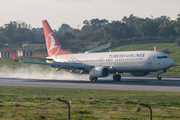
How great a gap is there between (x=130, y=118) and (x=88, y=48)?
11457 centimetres

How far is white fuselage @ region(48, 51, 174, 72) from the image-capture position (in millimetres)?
43000

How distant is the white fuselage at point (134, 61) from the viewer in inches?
1693

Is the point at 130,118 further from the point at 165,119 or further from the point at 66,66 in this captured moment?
the point at 66,66

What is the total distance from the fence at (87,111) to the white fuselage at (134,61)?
839 inches

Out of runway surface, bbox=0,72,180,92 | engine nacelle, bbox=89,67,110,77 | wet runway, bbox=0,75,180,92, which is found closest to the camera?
wet runway, bbox=0,75,180,92

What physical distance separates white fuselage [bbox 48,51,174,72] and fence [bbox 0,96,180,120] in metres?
21.3

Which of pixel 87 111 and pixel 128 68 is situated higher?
pixel 128 68

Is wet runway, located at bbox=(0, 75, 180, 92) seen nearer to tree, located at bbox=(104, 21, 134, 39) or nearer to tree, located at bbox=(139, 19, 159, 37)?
tree, located at bbox=(139, 19, 159, 37)

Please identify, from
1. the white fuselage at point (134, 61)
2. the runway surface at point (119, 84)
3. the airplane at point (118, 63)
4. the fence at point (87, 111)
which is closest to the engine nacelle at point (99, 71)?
the airplane at point (118, 63)

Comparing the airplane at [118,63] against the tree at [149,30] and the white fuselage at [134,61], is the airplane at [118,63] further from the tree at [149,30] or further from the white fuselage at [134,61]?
the tree at [149,30]

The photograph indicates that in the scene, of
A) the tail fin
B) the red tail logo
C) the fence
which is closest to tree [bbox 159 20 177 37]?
the tail fin

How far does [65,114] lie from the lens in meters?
17.9

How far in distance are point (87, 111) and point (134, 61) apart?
26.3 m

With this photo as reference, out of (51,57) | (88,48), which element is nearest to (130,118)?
(51,57)
